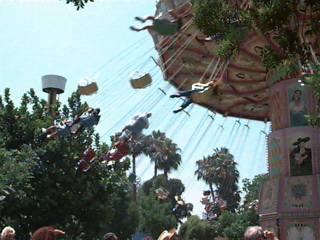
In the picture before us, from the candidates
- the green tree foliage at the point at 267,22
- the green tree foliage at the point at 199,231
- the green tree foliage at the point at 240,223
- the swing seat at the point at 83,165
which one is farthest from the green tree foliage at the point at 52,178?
the green tree foliage at the point at 199,231

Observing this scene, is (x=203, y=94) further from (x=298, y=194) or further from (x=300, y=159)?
(x=300, y=159)

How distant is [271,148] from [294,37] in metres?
9.13

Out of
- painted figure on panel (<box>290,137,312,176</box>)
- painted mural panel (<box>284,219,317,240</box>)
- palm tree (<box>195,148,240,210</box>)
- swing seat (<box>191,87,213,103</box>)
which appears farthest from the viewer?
palm tree (<box>195,148,240,210</box>)

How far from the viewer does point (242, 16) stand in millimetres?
8547

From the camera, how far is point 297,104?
52.9 ft

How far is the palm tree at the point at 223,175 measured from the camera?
179 ft

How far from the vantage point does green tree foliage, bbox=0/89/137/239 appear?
1733 centimetres

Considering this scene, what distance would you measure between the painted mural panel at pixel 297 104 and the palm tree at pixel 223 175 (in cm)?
3780

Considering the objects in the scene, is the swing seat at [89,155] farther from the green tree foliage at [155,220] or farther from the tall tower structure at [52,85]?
the green tree foliage at [155,220]

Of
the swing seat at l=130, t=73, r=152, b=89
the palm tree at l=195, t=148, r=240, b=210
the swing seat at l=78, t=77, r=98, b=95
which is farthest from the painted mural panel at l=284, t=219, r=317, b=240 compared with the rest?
the palm tree at l=195, t=148, r=240, b=210

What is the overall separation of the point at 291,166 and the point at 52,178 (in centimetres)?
921

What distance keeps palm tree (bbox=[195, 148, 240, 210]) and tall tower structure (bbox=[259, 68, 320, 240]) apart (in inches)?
1470

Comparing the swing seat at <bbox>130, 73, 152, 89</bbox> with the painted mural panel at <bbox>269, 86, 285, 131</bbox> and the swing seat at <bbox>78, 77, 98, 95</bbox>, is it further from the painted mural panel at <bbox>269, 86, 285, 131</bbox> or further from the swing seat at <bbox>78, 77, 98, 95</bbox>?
the painted mural panel at <bbox>269, 86, 285, 131</bbox>

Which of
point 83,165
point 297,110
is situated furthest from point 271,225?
point 83,165
